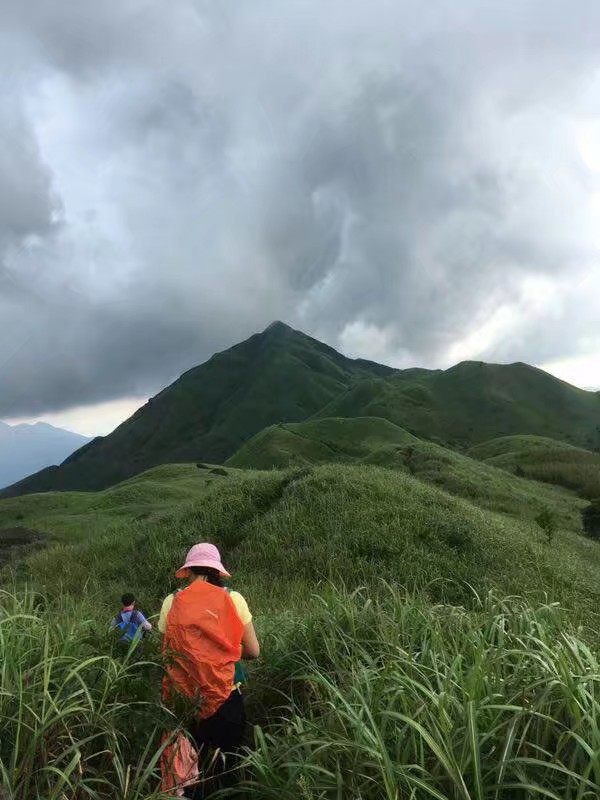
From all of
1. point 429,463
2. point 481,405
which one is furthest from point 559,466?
point 481,405

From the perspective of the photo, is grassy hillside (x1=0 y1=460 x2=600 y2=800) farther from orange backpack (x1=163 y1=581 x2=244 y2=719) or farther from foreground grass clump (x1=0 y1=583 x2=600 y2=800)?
orange backpack (x1=163 y1=581 x2=244 y2=719)

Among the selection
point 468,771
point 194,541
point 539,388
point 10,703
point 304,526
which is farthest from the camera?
point 539,388

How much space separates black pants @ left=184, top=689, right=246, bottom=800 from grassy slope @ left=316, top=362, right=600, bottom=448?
143 m

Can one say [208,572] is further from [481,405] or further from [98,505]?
[481,405]

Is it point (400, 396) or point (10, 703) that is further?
point (400, 396)

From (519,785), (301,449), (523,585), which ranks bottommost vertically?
(523,585)

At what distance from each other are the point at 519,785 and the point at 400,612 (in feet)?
9.43

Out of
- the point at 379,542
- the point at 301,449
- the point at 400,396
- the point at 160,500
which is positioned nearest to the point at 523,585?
the point at 379,542

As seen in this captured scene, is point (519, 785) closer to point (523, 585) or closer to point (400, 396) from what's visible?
point (523, 585)

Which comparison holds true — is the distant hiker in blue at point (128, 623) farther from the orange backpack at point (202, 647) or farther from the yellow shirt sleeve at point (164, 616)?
the orange backpack at point (202, 647)

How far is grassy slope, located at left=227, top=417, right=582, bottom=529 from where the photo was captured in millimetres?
28312

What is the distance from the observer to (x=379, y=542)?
13.5 m

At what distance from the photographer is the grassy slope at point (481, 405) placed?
504 ft

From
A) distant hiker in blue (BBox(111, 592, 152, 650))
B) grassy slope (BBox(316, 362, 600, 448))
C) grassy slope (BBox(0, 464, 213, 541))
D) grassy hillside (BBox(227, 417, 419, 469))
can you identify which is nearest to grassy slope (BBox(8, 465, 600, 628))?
distant hiker in blue (BBox(111, 592, 152, 650))
